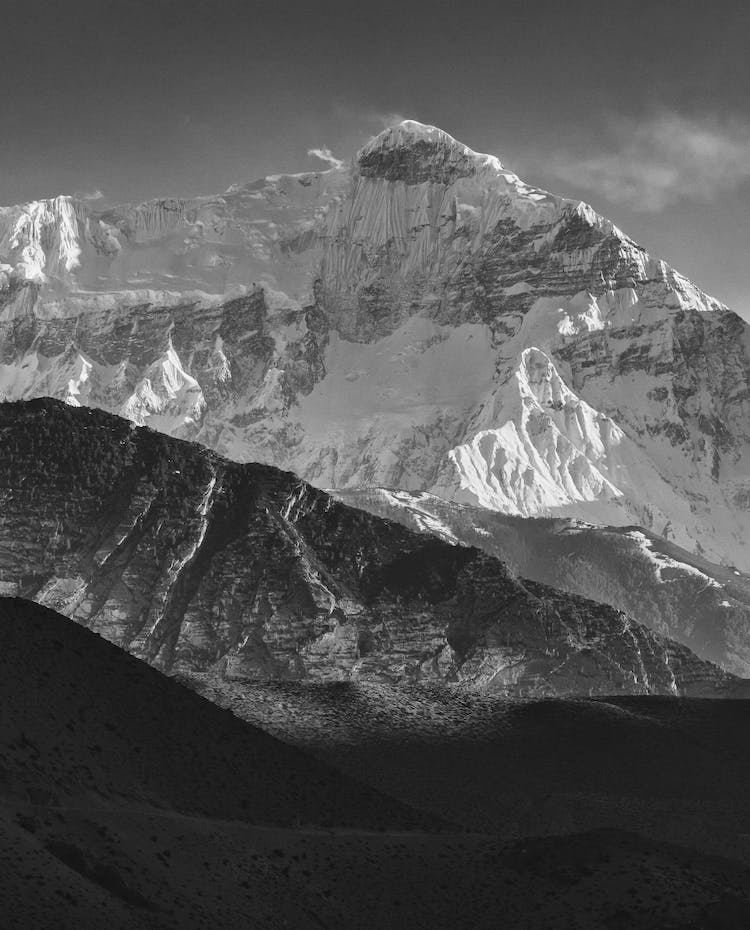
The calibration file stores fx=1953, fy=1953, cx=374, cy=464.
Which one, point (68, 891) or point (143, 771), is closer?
point (68, 891)

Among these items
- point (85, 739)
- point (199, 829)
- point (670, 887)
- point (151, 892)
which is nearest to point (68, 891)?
point (151, 892)

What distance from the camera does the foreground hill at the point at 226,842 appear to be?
8244 centimetres

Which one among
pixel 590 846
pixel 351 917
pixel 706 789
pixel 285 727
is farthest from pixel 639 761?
pixel 351 917

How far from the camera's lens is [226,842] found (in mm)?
94312

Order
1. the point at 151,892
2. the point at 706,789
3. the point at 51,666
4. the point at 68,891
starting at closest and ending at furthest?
the point at 68,891 → the point at 151,892 → the point at 51,666 → the point at 706,789

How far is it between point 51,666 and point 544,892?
3088cm

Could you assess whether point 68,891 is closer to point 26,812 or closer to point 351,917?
point 26,812

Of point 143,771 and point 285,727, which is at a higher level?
point 285,727

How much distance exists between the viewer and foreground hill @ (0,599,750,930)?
82438mm

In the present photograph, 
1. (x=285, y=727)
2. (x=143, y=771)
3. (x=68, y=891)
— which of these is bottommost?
(x=68, y=891)

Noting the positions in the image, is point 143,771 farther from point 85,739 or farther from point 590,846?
point 590,846

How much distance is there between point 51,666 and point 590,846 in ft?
104

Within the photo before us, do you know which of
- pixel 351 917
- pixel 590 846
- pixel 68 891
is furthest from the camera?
pixel 590 846

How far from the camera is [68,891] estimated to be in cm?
7631
